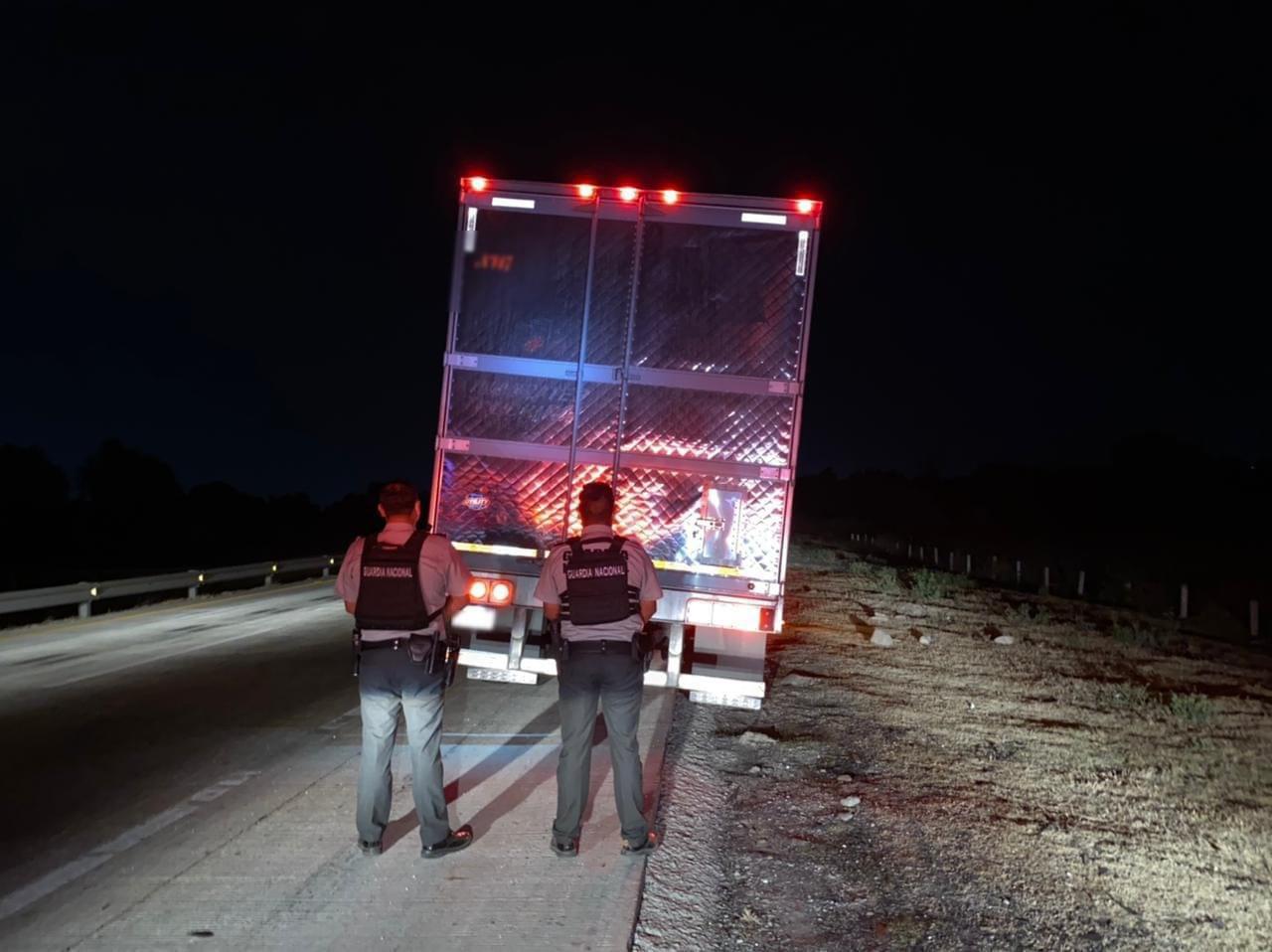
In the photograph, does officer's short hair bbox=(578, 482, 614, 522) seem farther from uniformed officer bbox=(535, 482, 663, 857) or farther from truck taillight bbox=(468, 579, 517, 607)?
truck taillight bbox=(468, 579, 517, 607)

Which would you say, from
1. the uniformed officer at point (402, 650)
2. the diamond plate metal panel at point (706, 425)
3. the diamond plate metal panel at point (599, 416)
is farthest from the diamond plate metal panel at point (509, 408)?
the uniformed officer at point (402, 650)

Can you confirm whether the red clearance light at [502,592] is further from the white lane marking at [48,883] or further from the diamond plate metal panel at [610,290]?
the white lane marking at [48,883]

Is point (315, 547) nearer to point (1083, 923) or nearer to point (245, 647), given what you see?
point (245, 647)

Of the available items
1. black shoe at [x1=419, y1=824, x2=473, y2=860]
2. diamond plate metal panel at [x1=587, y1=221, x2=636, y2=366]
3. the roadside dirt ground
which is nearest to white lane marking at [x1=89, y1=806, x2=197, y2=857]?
black shoe at [x1=419, y1=824, x2=473, y2=860]

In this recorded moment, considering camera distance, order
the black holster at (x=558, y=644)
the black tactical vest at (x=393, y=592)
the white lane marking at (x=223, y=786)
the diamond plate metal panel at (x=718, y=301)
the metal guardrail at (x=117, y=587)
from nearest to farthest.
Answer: the black tactical vest at (x=393, y=592), the black holster at (x=558, y=644), the white lane marking at (x=223, y=786), the diamond plate metal panel at (x=718, y=301), the metal guardrail at (x=117, y=587)

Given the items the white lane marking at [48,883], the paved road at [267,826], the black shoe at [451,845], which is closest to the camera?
the paved road at [267,826]

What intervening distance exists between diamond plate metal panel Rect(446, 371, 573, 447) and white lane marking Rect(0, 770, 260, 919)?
2901 mm

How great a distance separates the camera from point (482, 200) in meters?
7.32

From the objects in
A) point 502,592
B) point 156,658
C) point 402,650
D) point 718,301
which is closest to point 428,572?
point 402,650

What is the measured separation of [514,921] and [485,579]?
11.2ft

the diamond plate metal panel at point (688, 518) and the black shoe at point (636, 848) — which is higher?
the diamond plate metal panel at point (688, 518)

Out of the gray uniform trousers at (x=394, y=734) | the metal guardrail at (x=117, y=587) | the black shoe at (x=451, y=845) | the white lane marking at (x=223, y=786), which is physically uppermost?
the gray uniform trousers at (x=394, y=734)

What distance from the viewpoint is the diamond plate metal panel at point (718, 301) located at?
23.3 ft

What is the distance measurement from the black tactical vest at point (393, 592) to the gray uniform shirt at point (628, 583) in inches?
25.7
